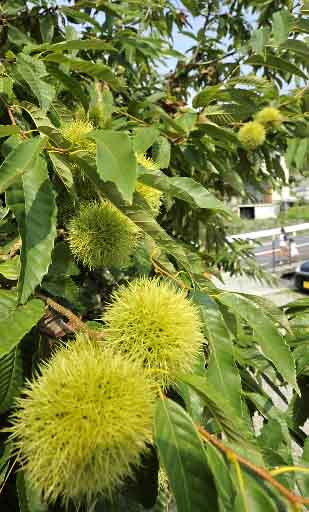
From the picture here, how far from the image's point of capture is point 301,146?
2201mm

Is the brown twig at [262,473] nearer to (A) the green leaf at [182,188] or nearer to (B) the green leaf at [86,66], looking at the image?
(A) the green leaf at [182,188]

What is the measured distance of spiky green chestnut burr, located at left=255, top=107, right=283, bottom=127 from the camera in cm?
218

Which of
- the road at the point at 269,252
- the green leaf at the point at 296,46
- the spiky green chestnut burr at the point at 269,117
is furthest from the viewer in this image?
the road at the point at 269,252

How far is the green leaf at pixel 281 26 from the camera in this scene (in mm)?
1571

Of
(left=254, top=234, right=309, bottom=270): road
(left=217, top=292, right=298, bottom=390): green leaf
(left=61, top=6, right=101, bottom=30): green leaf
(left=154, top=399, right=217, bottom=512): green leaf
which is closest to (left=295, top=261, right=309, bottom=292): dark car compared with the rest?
(left=254, top=234, right=309, bottom=270): road

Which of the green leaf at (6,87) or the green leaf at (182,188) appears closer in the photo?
the green leaf at (182,188)

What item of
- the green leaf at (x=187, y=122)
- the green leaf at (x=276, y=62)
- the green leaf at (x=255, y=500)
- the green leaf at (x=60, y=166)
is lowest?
the green leaf at (x=255, y=500)

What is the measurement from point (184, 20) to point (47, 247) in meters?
2.74

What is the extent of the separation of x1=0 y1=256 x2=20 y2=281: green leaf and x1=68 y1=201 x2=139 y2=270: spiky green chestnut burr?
14 cm

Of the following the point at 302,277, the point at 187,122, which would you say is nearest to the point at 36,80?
the point at 187,122

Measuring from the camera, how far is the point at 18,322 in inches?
28.1

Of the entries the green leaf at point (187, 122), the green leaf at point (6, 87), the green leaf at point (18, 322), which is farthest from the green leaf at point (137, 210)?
the green leaf at point (187, 122)

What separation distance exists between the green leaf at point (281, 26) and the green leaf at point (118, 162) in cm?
117

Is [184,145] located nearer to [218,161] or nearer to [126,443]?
[218,161]
